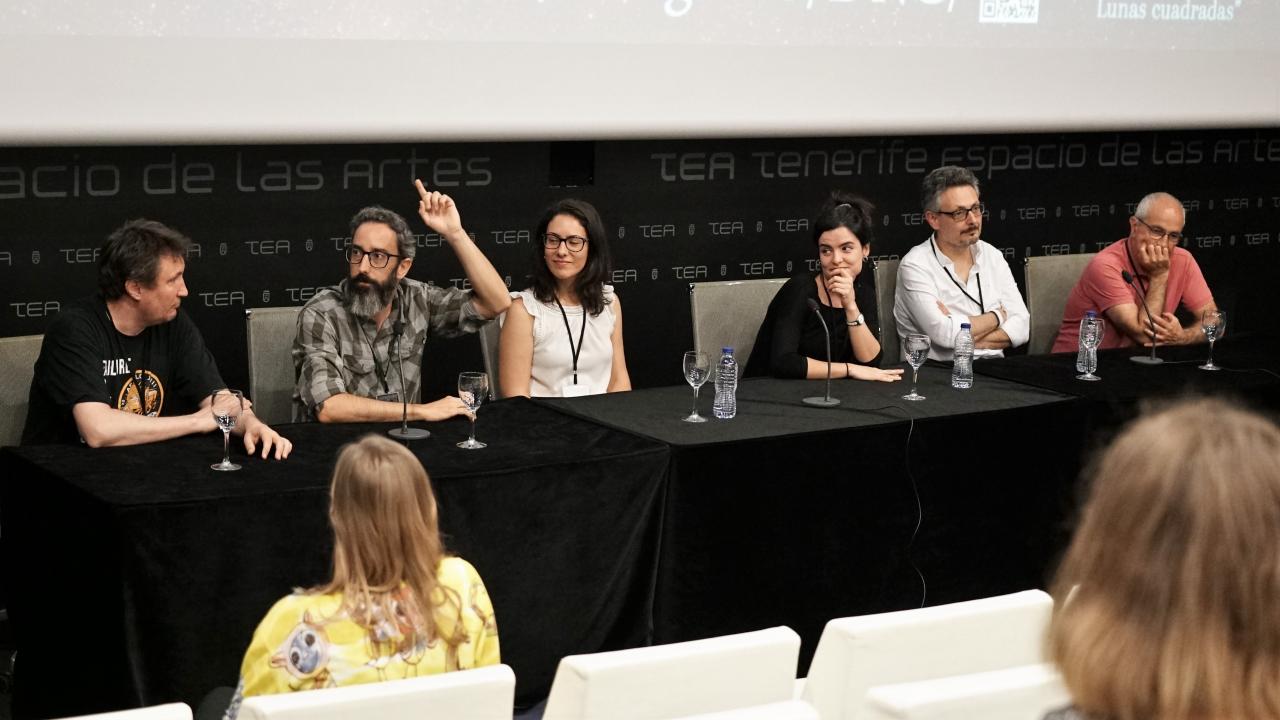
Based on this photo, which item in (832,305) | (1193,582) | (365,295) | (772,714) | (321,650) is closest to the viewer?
(1193,582)

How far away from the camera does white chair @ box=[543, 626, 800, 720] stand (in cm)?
206

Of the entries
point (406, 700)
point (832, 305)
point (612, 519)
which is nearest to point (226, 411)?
point (612, 519)

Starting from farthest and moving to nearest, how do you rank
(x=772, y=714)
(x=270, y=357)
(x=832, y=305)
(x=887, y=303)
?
1. (x=887, y=303)
2. (x=832, y=305)
3. (x=270, y=357)
4. (x=772, y=714)

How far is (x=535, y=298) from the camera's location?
4.23 m

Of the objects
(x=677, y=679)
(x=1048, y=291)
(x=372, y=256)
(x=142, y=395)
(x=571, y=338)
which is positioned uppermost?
(x=372, y=256)

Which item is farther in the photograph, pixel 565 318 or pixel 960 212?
pixel 960 212

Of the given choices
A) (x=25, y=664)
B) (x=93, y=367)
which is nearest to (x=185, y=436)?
(x=93, y=367)

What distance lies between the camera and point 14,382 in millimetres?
3732

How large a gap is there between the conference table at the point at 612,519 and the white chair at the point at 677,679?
102 centimetres

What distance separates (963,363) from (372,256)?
1.57 m

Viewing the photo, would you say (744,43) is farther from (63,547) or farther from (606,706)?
(606,706)

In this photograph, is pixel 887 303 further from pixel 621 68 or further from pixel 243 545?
pixel 243 545

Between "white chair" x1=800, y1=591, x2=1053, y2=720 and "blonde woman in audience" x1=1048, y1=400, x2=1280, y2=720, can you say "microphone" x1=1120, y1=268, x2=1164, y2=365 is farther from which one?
"blonde woman in audience" x1=1048, y1=400, x2=1280, y2=720

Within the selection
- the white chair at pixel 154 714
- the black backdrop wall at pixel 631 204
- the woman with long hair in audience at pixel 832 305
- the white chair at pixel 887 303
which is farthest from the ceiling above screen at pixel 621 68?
the white chair at pixel 154 714
